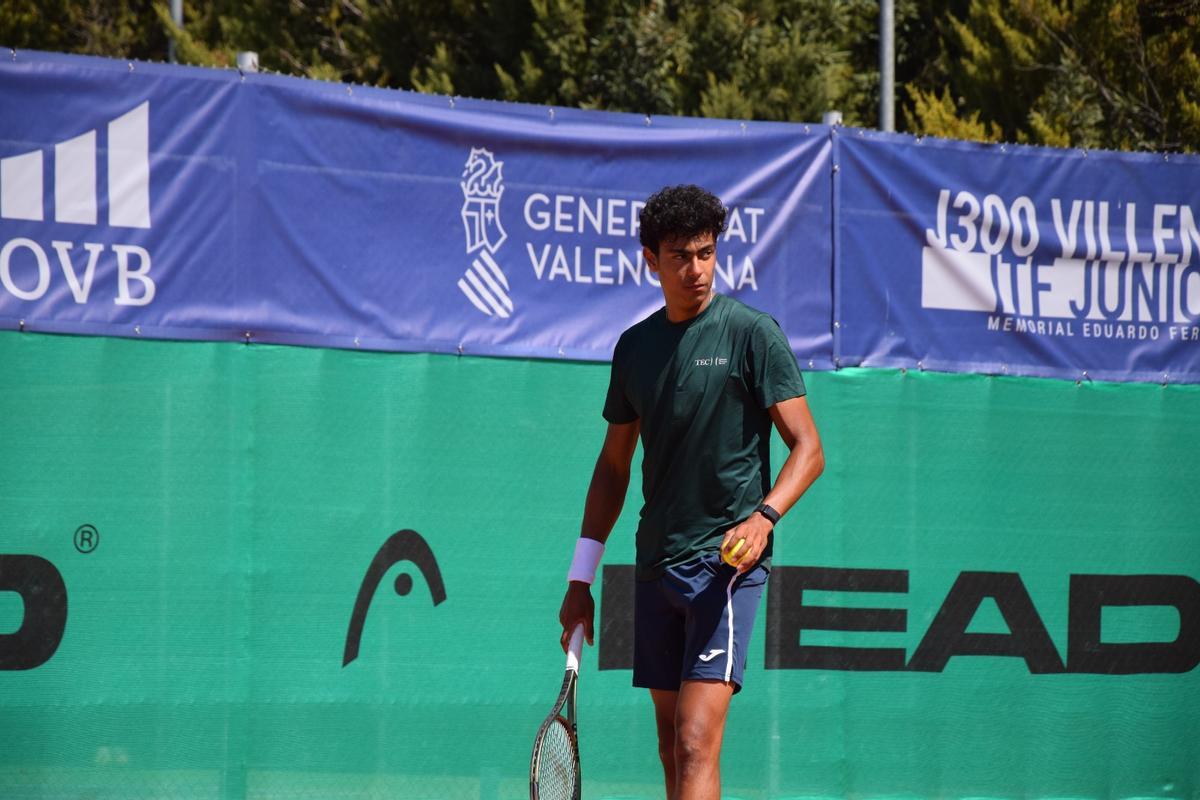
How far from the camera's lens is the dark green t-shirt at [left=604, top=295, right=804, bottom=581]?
466 centimetres

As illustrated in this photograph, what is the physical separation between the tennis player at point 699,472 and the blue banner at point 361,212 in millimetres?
1684

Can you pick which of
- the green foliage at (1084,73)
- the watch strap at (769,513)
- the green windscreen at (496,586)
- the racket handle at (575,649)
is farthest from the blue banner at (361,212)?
the green foliage at (1084,73)

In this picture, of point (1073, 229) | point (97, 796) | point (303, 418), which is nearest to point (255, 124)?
point (303, 418)

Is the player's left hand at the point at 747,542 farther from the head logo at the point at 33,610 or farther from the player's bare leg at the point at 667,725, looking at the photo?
the head logo at the point at 33,610

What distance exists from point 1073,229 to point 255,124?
11.9ft

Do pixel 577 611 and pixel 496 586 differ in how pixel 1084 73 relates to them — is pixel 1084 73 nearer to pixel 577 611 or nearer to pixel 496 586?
pixel 496 586

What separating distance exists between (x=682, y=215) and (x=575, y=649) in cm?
132

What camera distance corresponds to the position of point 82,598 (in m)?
5.83

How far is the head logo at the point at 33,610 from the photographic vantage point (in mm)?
5773

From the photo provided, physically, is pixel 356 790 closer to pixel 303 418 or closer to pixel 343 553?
pixel 343 553

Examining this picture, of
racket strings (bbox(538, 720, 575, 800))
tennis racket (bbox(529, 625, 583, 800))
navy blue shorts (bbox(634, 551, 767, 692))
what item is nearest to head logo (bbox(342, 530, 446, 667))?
navy blue shorts (bbox(634, 551, 767, 692))

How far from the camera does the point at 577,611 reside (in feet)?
15.9

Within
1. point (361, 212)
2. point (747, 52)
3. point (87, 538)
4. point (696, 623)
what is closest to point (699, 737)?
point (696, 623)

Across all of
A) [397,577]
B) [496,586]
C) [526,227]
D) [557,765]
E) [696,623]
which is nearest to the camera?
[557,765]
